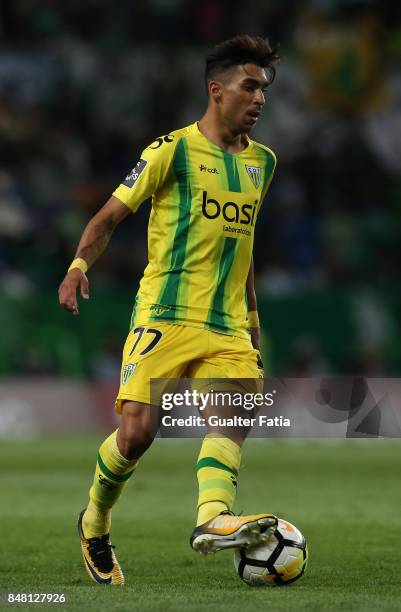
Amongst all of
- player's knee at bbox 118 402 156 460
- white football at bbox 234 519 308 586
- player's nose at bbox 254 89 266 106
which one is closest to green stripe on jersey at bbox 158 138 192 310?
player's nose at bbox 254 89 266 106

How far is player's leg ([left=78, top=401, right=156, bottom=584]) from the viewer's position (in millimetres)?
5738

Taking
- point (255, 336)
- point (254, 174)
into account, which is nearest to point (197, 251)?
point (254, 174)

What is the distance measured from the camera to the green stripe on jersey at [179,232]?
585 centimetres

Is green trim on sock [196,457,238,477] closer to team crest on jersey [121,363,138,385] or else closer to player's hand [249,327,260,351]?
team crest on jersey [121,363,138,385]

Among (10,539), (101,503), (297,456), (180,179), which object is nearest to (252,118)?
(180,179)

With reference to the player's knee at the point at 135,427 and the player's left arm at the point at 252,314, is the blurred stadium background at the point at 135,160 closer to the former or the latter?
the player's left arm at the point at 252,314

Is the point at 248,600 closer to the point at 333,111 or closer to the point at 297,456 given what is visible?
the point at 297,456

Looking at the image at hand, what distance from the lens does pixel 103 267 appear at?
1903cm

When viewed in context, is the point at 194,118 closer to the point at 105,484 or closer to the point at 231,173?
the point at 231,173

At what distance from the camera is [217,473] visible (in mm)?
5578

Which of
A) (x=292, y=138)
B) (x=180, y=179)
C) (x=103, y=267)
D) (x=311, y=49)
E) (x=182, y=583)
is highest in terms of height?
(x=311, y=49)

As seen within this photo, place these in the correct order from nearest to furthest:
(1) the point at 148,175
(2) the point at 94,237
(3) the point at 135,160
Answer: (2) the point at 94,237
(1) the point at 148,175
(3) the point at 135,160

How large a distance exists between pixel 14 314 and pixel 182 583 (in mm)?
11626

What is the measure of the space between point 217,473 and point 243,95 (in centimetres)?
158
